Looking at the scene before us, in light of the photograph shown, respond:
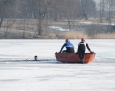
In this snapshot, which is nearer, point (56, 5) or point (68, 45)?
point (68, 45)

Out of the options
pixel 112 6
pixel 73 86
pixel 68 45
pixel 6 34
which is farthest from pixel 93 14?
pixel 73 86

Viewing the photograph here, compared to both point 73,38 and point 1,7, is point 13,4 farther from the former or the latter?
point 73,38

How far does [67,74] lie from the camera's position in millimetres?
13367

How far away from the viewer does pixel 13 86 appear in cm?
1070

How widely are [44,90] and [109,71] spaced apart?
4674 mm

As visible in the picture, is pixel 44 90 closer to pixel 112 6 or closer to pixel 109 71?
pixel 109 71

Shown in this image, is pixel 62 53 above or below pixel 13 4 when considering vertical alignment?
below

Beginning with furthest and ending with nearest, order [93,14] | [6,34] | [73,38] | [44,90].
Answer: [93,14], [6,34], [73,38], [44,90]

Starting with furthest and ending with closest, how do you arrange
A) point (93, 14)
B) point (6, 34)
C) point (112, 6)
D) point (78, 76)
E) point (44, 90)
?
point (93, 14) < point (112, 6) < point (6, 34) < point (78, 76) < point (44, 90)

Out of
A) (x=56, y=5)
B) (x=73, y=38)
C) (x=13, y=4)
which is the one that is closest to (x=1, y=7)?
(x=13, y=4)

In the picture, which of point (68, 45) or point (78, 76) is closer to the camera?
point (78, 76)

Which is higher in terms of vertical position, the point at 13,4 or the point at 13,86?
the point at 13,4

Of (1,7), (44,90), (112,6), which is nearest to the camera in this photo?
(44,90)

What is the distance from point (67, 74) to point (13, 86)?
3052 millimetres
